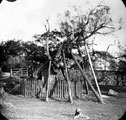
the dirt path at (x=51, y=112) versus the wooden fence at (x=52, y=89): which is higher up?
the wooden fence at (x=52, y=89)

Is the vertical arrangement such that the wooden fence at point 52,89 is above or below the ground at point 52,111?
above

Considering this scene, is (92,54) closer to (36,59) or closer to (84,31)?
(84,31)

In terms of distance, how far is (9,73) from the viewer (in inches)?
703

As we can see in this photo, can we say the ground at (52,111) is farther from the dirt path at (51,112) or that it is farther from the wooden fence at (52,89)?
the wooden fence at (52,89)

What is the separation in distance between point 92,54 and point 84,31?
256 centimetres

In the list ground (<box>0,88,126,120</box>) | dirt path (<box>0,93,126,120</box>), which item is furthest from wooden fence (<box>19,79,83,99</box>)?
Result: dirt path (<box>0,93,126,120</box>)

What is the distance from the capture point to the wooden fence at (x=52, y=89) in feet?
35.8

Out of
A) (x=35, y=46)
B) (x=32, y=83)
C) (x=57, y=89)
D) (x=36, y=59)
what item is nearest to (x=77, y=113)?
(x=57, y=89)

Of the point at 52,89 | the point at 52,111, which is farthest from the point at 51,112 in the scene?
the point at 52,89

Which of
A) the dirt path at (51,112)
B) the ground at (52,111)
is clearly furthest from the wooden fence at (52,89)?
the dirt path at (51,112)

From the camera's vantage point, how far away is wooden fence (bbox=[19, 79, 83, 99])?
10898mm

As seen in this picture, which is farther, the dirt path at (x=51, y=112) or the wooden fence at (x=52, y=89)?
the wooden fence at (x=52, y=89)

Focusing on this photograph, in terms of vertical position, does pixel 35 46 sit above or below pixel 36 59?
above

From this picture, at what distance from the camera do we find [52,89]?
11133 mm
